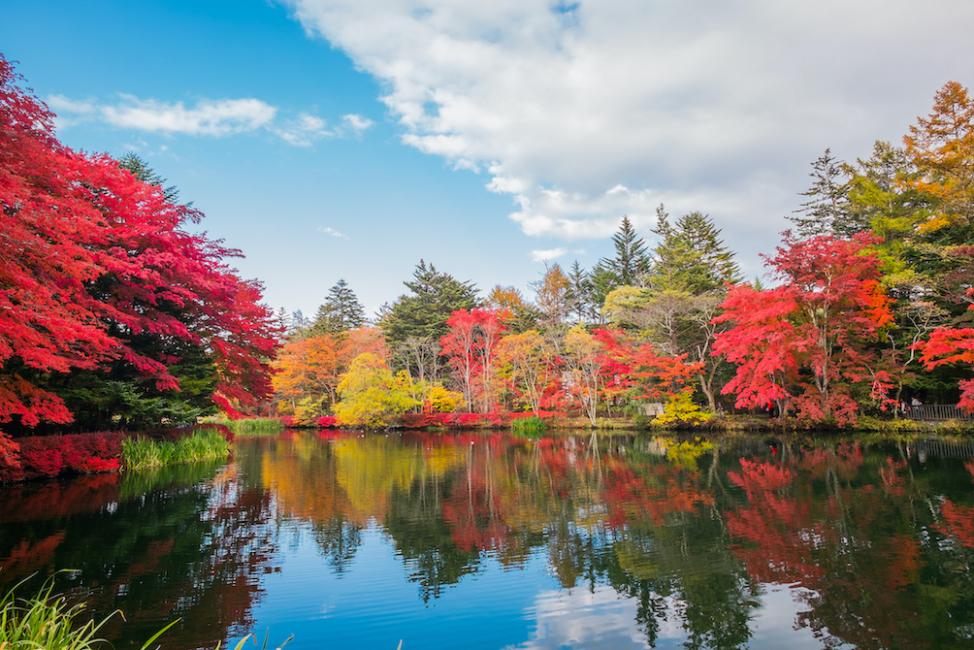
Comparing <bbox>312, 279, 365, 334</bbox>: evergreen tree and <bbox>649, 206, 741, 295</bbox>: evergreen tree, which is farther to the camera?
<bbox>312, 279, 365, 334</bbox>: evergreen tree

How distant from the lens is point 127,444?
40.2 feet

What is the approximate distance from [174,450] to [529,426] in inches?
612

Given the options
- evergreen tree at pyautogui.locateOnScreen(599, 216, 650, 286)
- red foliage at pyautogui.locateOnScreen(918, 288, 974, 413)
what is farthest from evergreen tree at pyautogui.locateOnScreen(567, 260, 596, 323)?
red foliage at pyautogui.locateOnScreen(918, 288, 974, 413)

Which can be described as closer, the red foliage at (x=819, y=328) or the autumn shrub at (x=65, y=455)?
the autumn shrub at (x=65, y=455)

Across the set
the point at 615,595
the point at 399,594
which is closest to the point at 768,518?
the point at 615,595

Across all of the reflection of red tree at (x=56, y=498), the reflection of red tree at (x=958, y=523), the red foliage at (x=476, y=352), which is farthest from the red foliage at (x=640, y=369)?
the reflection of red tree at (x=56, y=498)

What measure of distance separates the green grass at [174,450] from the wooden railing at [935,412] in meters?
23.7

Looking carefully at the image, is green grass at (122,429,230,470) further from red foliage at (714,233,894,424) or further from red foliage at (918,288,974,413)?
red foliage at (918,288,974,413)

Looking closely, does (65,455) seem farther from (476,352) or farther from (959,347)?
(476,352)

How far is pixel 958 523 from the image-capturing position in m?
6.47

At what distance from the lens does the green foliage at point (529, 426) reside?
25.0 metres

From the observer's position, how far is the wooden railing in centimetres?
1767

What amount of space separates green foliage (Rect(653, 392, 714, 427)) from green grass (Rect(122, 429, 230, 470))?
17037 millimetres

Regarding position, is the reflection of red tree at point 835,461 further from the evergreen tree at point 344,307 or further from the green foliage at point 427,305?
the evergreen tree at point 344,307
